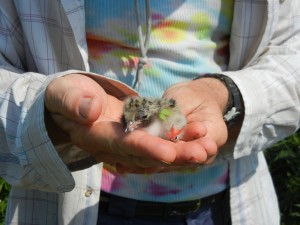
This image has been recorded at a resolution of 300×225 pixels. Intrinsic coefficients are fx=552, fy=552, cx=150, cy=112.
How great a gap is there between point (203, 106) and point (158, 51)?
1.15ft


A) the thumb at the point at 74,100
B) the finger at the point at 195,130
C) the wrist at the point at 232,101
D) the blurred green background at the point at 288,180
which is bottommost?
the blurred green background at the point at 288,180

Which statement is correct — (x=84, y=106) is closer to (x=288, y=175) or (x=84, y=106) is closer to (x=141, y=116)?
(x=141, y=116)

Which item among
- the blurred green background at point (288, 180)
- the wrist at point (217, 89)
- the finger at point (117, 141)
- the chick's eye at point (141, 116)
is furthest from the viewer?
the blurred green background at point (288, 180)

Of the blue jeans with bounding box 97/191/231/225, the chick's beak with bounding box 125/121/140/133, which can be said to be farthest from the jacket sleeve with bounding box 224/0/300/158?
the chick's beak with bounding box 125/121/140/133

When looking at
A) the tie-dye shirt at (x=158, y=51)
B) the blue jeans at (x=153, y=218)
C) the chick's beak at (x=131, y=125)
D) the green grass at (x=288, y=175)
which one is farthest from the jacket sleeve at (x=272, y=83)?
the green grass at (x=288, y=175)

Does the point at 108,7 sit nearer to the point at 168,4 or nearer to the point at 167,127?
the point at 168,4

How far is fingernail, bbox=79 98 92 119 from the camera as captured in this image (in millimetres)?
1589

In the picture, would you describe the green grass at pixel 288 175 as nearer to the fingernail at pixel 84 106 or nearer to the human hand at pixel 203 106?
the human hand at pixel 203 106

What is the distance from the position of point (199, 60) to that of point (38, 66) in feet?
2.01

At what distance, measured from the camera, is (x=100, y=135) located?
5.45 feet

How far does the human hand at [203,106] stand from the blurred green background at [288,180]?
2217mm

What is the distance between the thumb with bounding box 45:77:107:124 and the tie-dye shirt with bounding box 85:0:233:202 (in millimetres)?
316

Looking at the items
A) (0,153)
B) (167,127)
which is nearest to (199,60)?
(167,127)

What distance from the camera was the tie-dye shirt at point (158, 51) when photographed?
2035 mm
